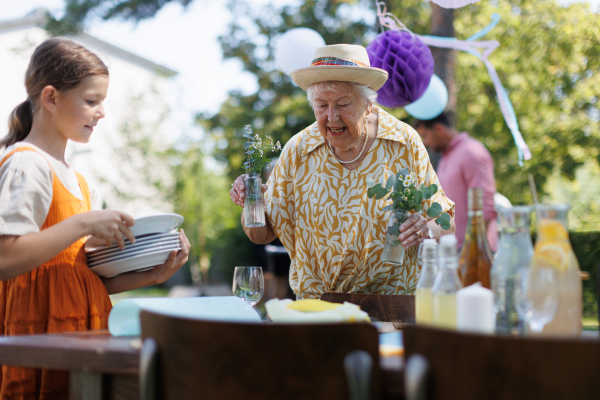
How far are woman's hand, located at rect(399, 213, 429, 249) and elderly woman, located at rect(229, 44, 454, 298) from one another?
0.38 m

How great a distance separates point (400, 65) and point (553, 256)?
2478mm

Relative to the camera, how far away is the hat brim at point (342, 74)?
2.23m

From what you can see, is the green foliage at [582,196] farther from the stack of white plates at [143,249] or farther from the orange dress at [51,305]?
the orange dress at [51,305]

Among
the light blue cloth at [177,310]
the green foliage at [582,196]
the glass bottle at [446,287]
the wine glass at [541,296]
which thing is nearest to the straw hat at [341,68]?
the light blue cloth at [177,310]

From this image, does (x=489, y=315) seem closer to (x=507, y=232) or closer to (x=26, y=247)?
(x=507, y=232)

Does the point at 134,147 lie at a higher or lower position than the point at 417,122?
higher

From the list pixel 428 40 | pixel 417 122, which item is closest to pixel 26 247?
pixel 428 40

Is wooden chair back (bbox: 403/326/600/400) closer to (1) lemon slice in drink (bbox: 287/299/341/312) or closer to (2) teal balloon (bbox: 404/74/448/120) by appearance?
(1) lemon slice in drink (bbox: 287/299/341/312)

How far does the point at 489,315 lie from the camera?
1.03 meters

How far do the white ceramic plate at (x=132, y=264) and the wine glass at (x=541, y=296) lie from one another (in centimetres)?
111

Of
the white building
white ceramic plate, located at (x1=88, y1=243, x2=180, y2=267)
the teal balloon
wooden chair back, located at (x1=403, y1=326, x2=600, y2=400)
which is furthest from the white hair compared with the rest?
the white building

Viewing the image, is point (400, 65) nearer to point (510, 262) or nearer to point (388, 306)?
point (388, 306)

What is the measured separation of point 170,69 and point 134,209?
3.78m

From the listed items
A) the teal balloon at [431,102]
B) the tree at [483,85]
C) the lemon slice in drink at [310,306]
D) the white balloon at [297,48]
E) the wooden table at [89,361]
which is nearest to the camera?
the wooden table at [89,361]
